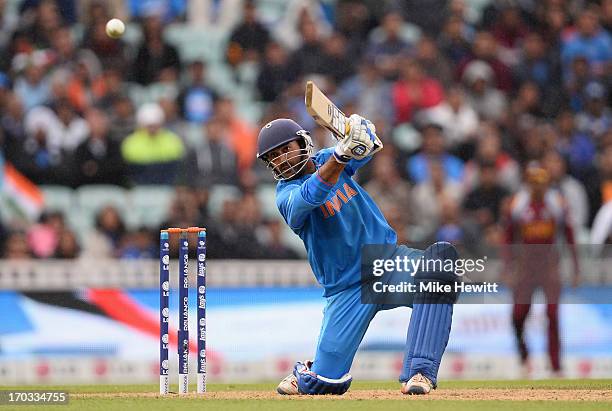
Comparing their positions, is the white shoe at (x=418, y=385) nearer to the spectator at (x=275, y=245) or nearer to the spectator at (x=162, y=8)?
the spectator at (x=275, y=245)

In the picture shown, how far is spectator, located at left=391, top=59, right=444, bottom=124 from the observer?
16.6 metres

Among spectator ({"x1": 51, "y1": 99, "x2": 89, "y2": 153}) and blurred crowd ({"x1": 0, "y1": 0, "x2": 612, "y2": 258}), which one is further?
spectator ({"x1": 51, "y1": 99, "x2": 89, "y2": 153})

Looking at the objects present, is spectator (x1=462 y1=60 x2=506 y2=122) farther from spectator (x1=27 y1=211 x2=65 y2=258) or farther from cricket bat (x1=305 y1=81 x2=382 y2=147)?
cricket bat (x1=305 y1=81 x2=382 y2=147)

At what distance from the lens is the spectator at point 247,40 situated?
1727 centimetres

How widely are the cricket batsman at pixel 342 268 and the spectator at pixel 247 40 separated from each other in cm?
832

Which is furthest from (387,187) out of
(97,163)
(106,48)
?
(106,48)

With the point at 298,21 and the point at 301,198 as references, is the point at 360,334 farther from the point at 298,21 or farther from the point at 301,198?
the point at 298,21

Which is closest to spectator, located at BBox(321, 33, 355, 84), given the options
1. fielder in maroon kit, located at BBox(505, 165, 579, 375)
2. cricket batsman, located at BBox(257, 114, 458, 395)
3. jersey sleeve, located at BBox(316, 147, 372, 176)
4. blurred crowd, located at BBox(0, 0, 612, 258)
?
blurred crowd, located at BBox(0, 0, 612, 258)

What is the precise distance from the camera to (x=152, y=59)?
1706 cm

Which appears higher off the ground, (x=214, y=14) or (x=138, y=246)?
(x=214, y=14)

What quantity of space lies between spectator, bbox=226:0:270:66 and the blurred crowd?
3 cm

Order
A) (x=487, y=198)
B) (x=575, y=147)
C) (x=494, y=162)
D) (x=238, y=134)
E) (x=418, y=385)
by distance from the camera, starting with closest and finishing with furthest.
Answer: (x=418, y=385) → (x=487, y=198) → (x=494, y=162) → (x=238, y=134) → (x=575, y=147)

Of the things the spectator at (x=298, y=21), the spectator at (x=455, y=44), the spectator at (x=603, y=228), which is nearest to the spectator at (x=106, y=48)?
the spectator at (x=298, y=21)

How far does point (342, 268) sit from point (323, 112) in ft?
4.41
